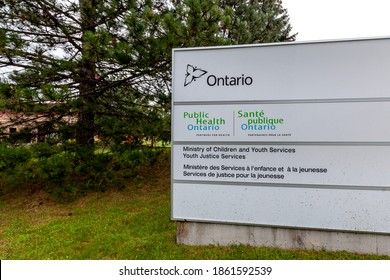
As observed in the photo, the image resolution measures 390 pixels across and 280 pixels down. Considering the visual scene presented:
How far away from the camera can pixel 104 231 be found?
4.45 m

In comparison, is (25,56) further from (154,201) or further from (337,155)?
(337,155)

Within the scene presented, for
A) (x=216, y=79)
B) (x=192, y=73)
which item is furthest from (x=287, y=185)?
(x=192, y=73)

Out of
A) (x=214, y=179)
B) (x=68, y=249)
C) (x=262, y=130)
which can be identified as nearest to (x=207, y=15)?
(x=262, y=130)

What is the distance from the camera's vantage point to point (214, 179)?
3736mm

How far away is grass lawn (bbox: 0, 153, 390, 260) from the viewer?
3.64 metres

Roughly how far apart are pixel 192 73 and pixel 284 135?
1373 mm

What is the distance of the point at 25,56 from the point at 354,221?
6070mm

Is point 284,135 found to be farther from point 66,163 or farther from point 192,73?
point 66,163

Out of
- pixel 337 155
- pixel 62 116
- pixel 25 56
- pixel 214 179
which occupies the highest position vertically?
pixel 25 56

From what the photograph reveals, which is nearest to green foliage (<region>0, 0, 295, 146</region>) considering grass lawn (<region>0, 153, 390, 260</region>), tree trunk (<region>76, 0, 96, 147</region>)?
tree trunk (<region>76, 0, 96, 147</region>)

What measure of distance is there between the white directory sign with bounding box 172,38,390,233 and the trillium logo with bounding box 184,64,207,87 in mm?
13

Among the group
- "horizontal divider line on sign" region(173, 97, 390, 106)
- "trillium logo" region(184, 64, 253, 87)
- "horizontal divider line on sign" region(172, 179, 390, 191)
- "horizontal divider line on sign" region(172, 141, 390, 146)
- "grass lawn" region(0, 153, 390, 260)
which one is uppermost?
"trillium logo" region(184, 64, 253, 87)

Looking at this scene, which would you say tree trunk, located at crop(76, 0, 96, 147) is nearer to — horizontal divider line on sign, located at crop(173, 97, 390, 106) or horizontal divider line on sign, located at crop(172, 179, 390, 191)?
horizontal divider line on sign, located at crop(173, 97, 390, 106)

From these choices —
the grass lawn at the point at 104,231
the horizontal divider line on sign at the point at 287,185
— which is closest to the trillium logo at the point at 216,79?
the horizontal divider line on sign at the point at 287,185
